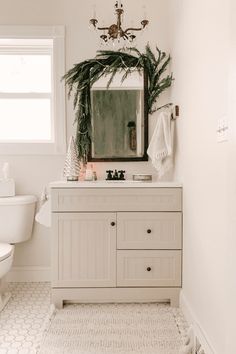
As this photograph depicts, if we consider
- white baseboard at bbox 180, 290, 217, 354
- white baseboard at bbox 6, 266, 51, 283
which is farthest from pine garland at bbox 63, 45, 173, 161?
white baseboard at bbox 180, 290, 217, 354

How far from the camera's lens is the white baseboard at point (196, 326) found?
1707mm

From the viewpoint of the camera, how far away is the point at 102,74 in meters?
2.83

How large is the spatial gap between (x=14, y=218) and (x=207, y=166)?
159 cm

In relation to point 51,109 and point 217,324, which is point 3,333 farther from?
point 51,109

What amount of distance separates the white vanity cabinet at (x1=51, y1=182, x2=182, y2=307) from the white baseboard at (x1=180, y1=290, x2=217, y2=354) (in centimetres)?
13

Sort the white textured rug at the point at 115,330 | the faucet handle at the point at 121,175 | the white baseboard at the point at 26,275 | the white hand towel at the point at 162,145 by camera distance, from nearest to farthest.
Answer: the white textured rug at the point at 115,330
the white hand towel at the point at 162,145
the faucet handle at the point at 121,175
the white baseboard at the point at 26,275

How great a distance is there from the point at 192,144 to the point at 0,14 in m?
1.95

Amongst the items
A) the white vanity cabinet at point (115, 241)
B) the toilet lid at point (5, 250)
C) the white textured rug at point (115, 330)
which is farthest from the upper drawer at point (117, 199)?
the white textured rug at point (115, 330)

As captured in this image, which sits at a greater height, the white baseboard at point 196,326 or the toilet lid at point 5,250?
the toilet lid at point 5,250

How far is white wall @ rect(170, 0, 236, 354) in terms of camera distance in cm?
141

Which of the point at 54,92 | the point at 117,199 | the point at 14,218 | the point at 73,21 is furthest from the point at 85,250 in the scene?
the point at 73,21

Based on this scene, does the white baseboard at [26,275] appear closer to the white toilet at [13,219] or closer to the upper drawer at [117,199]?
the white toilet at [13,219]

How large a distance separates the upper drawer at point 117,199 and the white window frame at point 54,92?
2.07 feet

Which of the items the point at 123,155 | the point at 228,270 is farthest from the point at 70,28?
the point at 228,270
